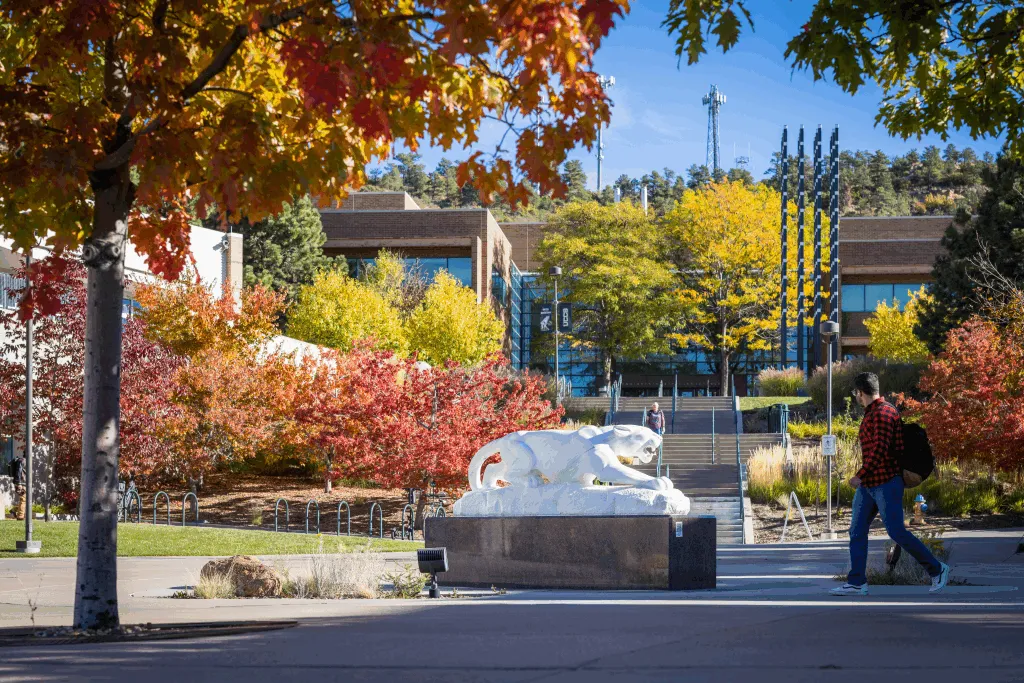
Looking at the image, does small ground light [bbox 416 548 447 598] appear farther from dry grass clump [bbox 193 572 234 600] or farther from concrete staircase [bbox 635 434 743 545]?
concrete staircase [bbox 635 434 743 545]

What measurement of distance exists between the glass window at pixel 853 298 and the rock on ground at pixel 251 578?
208ft

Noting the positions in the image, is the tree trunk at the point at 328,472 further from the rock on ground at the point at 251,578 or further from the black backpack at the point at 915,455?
the black backpack at the point at 915,455

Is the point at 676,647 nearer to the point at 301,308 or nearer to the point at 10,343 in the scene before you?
the point at 10,343

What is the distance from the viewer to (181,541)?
2297cm

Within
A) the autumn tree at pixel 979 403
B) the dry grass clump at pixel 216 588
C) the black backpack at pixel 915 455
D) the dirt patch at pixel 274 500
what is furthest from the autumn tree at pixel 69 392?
the black backpack at pixel 915 455

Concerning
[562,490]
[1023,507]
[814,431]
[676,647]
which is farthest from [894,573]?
[814,431]

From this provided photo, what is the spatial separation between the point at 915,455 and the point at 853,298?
65.0 m

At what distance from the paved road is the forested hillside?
91378 mm

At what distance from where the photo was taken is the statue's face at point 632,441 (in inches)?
562

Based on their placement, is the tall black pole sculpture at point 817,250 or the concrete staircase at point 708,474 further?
the tall black pole sculpture at point 817,250

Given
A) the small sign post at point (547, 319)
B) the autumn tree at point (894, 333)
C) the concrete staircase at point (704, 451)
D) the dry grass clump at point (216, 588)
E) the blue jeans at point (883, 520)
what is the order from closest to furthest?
the blue jeans at point (883, 520)
the dry grass clump at point (216, 588)
the concrete staircase at point (704, 451)
the small sign post at point (547, 319)
the autumn tree at point (894, 333)

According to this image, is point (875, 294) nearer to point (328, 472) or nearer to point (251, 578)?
point (328, 472)

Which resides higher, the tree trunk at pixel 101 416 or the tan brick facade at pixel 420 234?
the tan brick facade at pixel 420 234

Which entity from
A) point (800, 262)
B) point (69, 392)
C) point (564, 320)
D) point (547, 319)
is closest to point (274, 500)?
point (69, 392)
